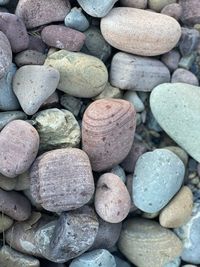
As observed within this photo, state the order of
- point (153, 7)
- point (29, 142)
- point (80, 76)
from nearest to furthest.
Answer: point (29, 142) < point (80, 76) < point (153, 7)

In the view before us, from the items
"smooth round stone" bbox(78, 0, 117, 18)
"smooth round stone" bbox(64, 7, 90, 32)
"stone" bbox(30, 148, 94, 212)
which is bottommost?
"stone" bbox(30, 148, 94, 212)

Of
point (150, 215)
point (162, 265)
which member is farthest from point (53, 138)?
point (162, 265)

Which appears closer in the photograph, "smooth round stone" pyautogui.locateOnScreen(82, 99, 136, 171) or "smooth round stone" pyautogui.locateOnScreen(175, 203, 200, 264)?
"smooth round stone" pyautogui.locateOnScreen(82, 99, 136, 171)

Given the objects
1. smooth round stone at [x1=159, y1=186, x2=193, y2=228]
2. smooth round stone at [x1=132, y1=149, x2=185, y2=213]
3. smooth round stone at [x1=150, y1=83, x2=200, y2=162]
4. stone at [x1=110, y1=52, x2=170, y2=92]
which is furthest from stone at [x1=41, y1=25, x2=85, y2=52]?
smooth round stone at [x1=159, y1=186, x2=193, y2=228]

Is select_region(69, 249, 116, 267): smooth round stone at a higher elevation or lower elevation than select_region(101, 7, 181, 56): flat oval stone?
lower

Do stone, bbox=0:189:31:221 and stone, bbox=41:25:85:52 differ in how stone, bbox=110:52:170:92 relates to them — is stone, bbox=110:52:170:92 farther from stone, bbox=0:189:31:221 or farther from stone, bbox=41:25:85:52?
stone, bbox=0:189:31:221

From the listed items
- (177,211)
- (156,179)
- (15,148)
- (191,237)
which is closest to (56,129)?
(15,148)

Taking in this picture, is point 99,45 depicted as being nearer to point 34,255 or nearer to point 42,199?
point 42,199

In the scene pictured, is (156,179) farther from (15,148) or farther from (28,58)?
(28,58)
